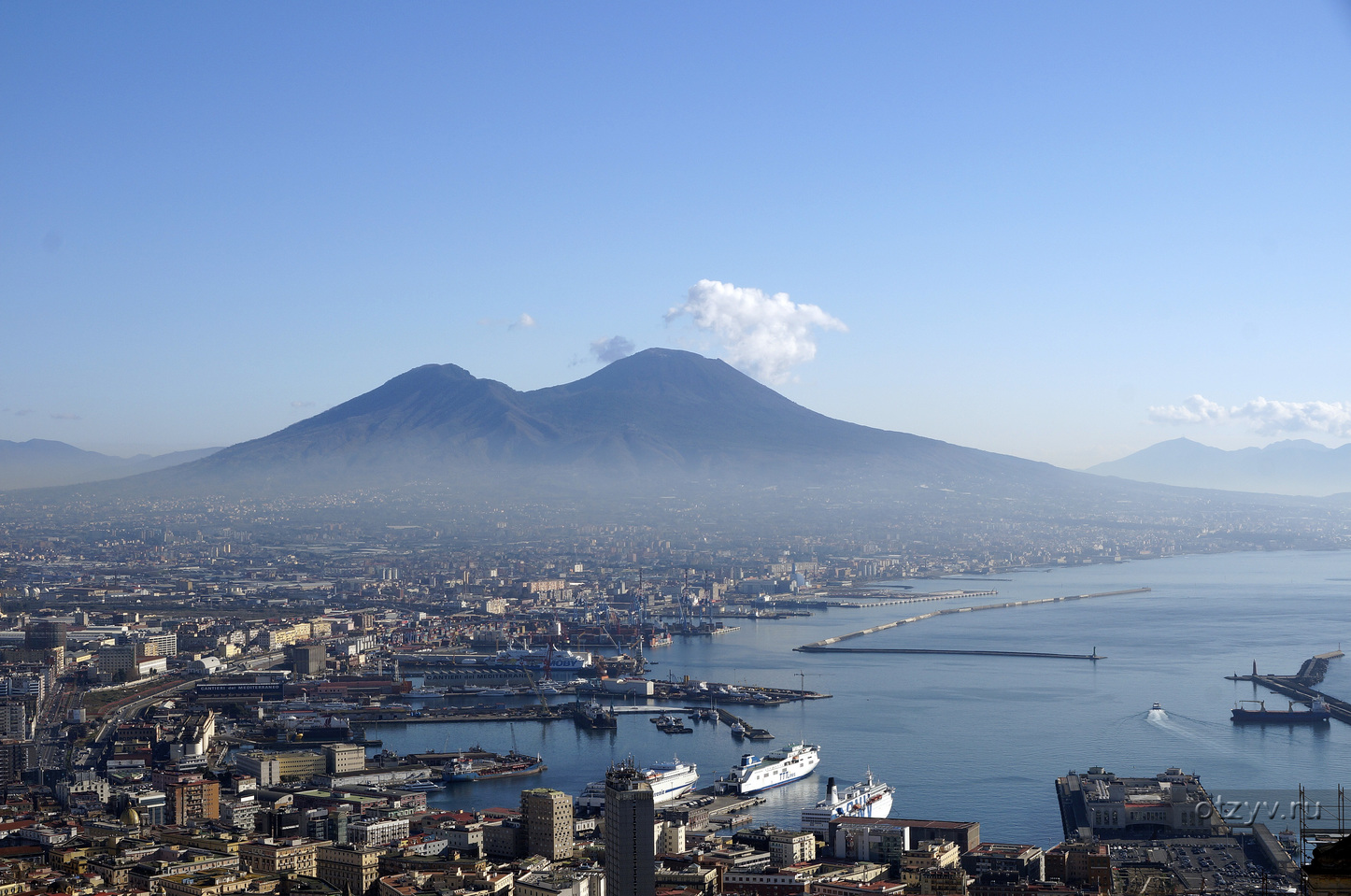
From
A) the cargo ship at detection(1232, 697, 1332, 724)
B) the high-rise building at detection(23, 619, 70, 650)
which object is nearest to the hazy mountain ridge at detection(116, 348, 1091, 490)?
the high-rise building at detection(23, 619, 70, 650)

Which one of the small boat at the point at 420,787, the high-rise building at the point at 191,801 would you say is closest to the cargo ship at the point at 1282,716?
the small boat at the point at 420,787

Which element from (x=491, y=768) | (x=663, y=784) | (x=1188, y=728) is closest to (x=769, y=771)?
(x=663, y=784)

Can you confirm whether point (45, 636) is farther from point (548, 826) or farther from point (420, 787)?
point (548, 826)

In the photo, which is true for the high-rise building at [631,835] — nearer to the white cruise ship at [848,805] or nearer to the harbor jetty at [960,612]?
the white cruise ship at [848,805]

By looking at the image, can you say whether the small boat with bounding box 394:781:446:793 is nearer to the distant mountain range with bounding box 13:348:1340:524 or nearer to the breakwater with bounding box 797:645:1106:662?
the breakwater with bounding box 797:645:1106:662

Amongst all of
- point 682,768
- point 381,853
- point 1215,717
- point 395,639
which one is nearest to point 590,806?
point 682,768
